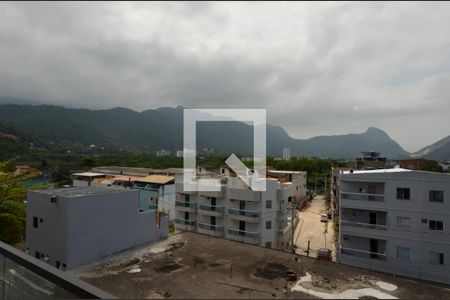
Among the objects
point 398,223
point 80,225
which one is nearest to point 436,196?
point 398,223

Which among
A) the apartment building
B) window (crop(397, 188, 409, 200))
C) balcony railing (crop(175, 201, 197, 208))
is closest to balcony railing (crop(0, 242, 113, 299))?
the apartment building

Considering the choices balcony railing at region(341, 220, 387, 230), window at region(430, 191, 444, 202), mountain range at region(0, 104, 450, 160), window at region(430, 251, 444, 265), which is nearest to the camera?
window at region(430, 251, 444, 265)

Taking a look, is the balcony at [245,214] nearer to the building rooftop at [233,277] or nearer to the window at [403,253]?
the building rooftop at [233,277]

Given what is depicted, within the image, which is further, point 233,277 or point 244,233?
point 244,233

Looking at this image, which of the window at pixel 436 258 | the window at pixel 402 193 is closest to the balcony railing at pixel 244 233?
the window at pixel 402 193

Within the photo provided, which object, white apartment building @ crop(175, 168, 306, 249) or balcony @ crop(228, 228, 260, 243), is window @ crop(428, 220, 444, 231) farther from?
balcony @ crop(228, 228, 260, 243)

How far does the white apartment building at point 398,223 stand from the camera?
50.7ft

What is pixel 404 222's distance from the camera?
1642 cm

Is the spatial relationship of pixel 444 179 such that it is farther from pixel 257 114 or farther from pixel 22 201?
pixel 22 201

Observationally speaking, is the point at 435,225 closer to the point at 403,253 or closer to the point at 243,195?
the point at 403,253

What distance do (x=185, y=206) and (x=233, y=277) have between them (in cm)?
1481

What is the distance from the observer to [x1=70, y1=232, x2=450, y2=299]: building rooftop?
899 centimetres

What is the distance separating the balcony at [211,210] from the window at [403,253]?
11.1 metres

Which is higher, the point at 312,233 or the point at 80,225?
the point at 80,225
